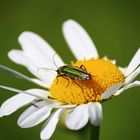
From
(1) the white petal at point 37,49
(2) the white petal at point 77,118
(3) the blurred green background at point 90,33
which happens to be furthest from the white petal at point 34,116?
(3) the blurred green background at point 90,33

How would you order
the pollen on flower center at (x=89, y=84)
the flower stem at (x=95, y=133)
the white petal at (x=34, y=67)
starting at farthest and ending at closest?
the white petal at (x=34, y=67) → the pollen on flower center at (x=89, y=84) → the flower stem at (x=95, y=133)

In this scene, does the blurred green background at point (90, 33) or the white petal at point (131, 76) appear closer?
the white petal at point (131, 76)

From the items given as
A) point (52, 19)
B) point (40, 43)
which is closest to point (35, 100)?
point (40, 43)

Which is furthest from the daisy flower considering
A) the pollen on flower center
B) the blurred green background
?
the blurred green background

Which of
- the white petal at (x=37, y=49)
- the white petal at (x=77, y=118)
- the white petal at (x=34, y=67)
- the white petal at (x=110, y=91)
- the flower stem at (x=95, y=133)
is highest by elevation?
the white petal at (x=37, y=49)

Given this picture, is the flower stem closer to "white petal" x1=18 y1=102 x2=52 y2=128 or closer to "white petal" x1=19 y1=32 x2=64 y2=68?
"white petal" x1=18 y1=102 x2=52 y2=128

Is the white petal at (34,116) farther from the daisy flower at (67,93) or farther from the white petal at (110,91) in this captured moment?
the white petal at (110,91)

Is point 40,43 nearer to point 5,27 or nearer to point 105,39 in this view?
point 105,39

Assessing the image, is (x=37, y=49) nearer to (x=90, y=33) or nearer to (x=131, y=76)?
(x=131, y=76)
